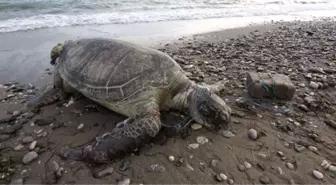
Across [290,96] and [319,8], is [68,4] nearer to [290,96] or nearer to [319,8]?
[290,96]

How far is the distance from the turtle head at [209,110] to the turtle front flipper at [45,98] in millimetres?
2038

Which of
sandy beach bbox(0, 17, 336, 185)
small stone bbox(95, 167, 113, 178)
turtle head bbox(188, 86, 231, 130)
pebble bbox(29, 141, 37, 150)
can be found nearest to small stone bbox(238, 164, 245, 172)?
sandy beach bbox(0, 17, 336, 185)

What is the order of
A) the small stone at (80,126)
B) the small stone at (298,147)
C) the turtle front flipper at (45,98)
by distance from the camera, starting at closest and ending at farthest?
the small stone at (298,147)
the small stone at (80,126)
the turtle front flipper at (45,98)

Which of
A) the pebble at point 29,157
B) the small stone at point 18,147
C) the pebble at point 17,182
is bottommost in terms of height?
the pebble at point 17,182

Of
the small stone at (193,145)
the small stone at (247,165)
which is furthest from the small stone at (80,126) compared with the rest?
the small stone at (247,165)

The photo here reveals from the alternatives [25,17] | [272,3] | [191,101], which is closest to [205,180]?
[191,101]

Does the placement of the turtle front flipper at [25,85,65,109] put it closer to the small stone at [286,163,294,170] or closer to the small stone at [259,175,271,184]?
the small stone at [259,175,271,184]

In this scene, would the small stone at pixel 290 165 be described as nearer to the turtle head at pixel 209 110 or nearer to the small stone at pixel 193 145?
the turtle head at pixel 209 110

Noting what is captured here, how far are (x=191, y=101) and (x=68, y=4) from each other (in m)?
10.0

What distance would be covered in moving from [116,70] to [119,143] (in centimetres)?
99

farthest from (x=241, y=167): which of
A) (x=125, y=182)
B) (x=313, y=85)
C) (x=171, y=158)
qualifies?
(x=313, y=85)

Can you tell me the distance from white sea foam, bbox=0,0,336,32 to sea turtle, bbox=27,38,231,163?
18.7ft

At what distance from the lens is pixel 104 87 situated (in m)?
3.03

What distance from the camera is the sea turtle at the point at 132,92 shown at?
98.6 inches
